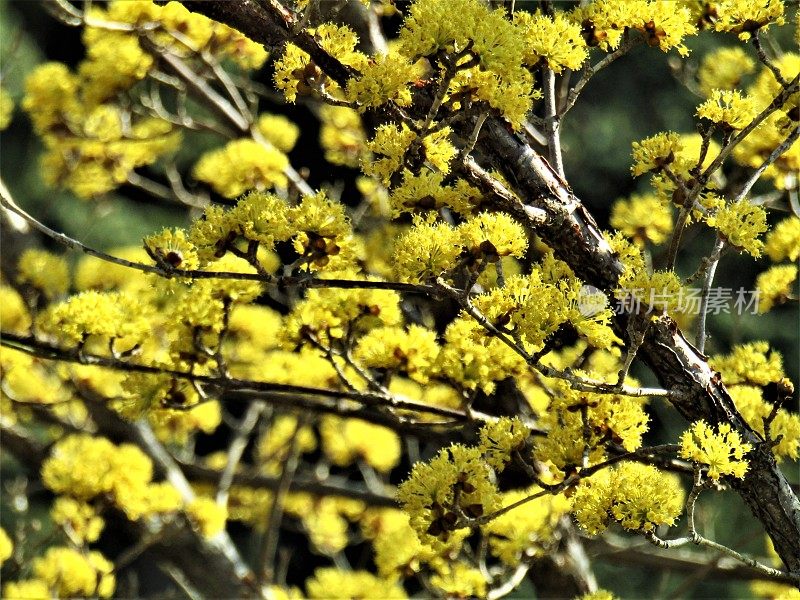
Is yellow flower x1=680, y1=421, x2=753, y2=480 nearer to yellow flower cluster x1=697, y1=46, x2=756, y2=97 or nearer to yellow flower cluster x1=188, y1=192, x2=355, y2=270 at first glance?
yellow flower cluster x1=188, y1=192, x2=355, y2=270

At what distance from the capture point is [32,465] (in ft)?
13.7

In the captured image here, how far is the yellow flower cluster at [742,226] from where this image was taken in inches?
66.4

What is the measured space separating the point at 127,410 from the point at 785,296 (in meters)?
1.61

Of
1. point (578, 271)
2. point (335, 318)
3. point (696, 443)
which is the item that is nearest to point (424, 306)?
point (335, 318)

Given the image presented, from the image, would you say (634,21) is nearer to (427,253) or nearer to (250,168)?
(427,253)

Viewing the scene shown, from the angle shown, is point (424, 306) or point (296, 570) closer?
point (424, 306)

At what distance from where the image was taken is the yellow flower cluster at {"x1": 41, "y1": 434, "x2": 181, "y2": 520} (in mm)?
3227

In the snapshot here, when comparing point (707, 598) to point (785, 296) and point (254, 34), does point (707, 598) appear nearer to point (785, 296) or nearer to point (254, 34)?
point (785, 296)

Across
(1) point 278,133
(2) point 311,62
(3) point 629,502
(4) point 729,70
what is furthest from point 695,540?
(1) point 278,133

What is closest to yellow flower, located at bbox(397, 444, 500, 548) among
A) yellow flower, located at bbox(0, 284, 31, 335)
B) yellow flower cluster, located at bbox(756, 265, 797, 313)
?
yellow flower cluster, located at bbox(756, 265, 797, 313)

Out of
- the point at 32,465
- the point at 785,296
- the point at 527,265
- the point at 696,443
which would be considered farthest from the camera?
the point at 32,465

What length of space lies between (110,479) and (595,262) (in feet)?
6.85

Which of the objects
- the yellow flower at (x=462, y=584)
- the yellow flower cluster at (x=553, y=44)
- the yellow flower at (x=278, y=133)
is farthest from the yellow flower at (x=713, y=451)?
the yellow flower at (x=278, y=133)

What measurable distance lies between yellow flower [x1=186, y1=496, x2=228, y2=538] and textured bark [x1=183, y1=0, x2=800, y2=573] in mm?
2139
